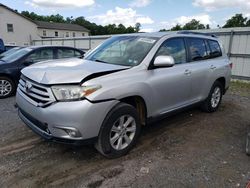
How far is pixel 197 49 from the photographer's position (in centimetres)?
459

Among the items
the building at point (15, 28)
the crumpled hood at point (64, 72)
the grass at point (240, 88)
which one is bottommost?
the grass at point (240, 88)

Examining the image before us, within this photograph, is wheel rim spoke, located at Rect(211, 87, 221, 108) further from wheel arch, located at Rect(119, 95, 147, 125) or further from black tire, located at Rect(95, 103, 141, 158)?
black tire, located at Rect(95, 103, 141, 158)

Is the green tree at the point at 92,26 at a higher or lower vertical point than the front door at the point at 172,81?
higher

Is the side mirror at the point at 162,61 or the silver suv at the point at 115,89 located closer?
the silver suv at the point at 115,89

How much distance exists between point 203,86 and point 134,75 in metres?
2.08

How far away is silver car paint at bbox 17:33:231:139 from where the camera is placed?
8.82 ft

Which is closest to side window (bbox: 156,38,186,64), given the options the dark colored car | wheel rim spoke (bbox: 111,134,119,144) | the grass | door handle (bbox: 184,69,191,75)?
door handle (bbox: 184,69,191,75)

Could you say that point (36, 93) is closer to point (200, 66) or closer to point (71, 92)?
point (71, 92)

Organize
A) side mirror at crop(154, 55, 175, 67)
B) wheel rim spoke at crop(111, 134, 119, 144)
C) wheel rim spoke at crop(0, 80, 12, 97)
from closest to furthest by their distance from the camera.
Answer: wheel rim spoke at crop(111, 134, 119, 144) → side mirror at crop(154, 55, 175, 67) → wheel rim spoke at crop(0, 80, 12, 97)

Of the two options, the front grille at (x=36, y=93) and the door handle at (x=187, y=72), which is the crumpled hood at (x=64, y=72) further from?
the door handle at (x=187, y=72)

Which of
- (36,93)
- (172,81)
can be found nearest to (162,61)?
(172,81)

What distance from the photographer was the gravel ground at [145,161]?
108 inches

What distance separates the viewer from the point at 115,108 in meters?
2.99

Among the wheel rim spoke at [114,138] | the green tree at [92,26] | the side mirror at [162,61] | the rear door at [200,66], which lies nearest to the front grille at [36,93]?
the wheel rim spoke at [114,138]
